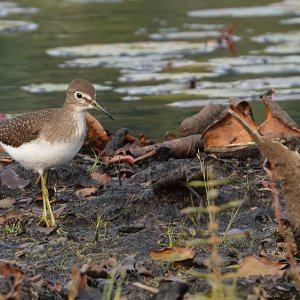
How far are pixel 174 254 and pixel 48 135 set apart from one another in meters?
1.89

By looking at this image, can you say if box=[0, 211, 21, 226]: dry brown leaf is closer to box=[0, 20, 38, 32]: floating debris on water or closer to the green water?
the green water

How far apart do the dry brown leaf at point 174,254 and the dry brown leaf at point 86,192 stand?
184 centimetres

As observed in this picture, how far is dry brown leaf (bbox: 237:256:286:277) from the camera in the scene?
4.88 m

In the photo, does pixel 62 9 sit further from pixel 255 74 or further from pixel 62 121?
pixel 62 121

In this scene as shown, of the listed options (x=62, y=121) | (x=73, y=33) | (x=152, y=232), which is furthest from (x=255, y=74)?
(x=152, y=232)

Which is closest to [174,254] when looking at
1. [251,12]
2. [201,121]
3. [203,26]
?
[201,121]

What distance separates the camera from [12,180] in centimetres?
738

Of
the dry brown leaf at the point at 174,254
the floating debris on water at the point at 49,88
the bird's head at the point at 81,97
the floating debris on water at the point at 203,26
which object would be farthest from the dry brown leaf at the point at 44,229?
the floating debris on water at the point at 203,26

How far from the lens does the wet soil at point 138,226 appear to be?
488 cm

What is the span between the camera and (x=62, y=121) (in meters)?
6.81

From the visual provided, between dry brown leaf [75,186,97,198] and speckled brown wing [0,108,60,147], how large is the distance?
58cm

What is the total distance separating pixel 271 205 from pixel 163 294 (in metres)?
2.28

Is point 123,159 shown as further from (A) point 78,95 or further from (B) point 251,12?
(B) point 251,12

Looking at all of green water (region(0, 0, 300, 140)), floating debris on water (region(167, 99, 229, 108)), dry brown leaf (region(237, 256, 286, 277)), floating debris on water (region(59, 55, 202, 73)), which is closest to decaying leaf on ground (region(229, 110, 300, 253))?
dry brown leaf (region(237, 256, 286, 277))
